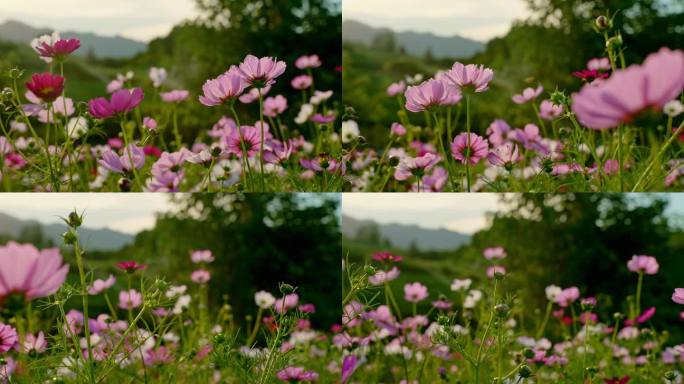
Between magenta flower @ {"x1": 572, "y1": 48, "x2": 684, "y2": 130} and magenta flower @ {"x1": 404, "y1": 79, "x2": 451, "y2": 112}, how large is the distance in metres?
0.62

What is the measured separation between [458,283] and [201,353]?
566mm

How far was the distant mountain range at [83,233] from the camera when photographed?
2.00m

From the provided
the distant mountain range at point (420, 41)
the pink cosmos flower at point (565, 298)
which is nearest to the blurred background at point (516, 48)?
the distant mountain range at point (420, 41)

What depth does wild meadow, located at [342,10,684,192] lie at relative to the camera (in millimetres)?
521

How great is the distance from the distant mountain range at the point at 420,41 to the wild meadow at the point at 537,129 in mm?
187

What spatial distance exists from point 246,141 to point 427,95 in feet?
1.27

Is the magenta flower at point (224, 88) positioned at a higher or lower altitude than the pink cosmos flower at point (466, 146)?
higher

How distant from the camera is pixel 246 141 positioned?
1.37 m

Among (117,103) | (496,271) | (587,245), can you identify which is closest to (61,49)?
(117,103)

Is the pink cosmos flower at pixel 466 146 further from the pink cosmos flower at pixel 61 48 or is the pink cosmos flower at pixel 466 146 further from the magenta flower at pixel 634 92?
the magenta flower at pixel 634 92

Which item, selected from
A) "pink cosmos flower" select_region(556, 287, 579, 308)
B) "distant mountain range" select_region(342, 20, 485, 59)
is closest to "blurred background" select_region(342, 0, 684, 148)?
"distant mountain range" select_region(342, 20, 485, 59)

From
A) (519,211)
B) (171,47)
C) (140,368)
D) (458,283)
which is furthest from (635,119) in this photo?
(171,47)

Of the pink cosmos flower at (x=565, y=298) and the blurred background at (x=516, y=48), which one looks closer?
the pink cosmos flower at (x=565, y=298)

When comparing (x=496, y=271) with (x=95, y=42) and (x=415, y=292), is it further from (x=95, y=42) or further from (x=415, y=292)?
(x=95, y=42)
